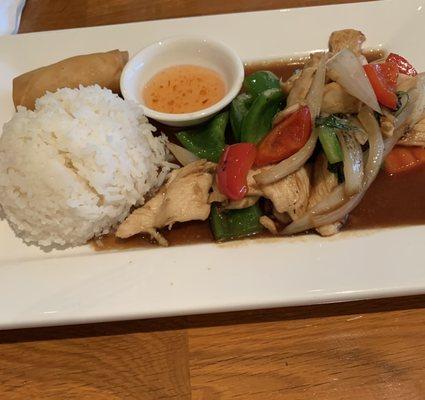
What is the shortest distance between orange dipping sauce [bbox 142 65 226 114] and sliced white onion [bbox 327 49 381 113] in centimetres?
77

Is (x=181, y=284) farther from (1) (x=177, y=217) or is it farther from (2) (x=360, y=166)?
(2) (x=360, y=166)

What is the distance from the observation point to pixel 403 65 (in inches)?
116

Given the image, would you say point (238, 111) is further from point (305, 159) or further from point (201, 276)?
point (201, 276)

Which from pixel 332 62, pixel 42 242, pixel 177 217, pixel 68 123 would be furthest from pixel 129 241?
pixel 332 62

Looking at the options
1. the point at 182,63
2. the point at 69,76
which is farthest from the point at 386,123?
the point at 69,76

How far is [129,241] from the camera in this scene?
2.61m

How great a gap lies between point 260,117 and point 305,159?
0.38 meters

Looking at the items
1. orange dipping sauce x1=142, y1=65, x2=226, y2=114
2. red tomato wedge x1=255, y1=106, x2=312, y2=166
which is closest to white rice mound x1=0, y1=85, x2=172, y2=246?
orange dipping sauce x1=142, y1=65, x2=226, y2=114

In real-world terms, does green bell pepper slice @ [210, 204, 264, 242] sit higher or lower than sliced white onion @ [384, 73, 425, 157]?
lower

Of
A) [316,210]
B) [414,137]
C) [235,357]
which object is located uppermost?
[414,137]

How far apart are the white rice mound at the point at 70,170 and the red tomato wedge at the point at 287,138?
0.69 m

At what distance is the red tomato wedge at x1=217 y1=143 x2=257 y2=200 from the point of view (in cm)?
247

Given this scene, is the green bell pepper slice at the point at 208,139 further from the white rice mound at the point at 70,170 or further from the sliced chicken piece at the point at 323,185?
the sliced chicken piece at the point at 323,185

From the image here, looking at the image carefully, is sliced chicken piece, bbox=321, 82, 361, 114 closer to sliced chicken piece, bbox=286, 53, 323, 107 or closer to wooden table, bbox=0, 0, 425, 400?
sliced chicken piece, bbox=286, 53, 323, 107
